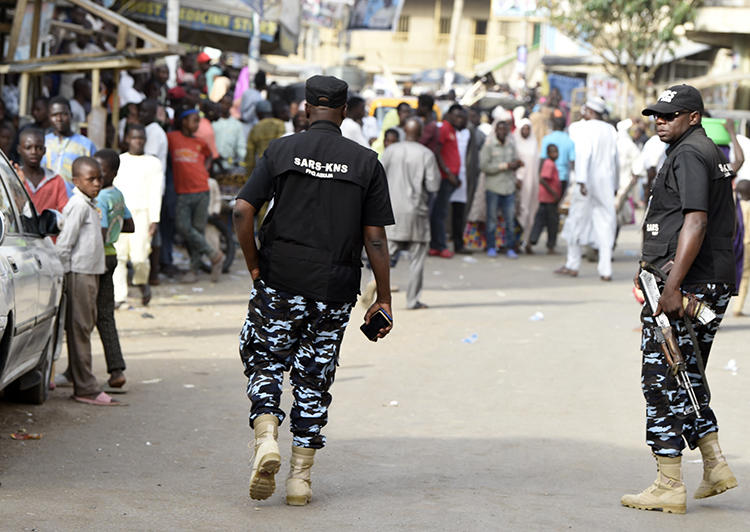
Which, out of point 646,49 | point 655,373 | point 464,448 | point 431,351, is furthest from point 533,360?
point 646,49

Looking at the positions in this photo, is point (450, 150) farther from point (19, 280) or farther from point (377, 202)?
point (377, 202)

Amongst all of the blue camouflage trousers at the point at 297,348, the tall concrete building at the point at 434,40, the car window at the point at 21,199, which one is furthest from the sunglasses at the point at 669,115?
the tall concrete building at the point at 434,40

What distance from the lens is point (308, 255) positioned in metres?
5.49

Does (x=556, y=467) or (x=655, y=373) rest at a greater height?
(x=655, y=373)

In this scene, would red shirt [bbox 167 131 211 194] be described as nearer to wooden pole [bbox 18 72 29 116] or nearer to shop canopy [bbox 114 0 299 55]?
wooden pole [bbox 18 72 29 116]

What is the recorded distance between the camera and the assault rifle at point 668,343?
551 centimetres

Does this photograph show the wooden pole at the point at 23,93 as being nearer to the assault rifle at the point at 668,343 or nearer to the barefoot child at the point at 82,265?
the barefoot child at the point at 82,265

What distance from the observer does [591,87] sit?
4231cm

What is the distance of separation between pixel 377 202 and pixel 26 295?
2042 millimetres

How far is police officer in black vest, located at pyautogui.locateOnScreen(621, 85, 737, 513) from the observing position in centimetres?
554

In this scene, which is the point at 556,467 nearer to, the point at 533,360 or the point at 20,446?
the point at 20,446

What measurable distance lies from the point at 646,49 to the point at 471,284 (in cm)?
2430

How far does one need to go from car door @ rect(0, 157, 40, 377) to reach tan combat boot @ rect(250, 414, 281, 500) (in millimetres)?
1605

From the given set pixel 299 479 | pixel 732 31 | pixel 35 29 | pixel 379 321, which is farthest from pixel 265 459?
pixel 732 31
